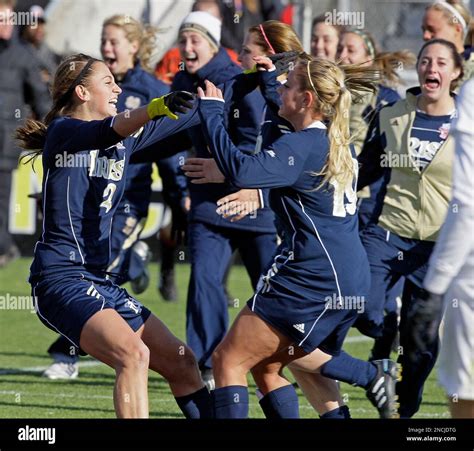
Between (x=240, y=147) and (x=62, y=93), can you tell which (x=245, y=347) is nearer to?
(x=62, y=93)

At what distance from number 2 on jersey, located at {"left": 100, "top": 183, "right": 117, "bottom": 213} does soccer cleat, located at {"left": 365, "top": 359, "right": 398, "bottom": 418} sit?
1.68 meters

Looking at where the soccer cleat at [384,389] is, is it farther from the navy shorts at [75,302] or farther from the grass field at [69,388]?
the navy shorts at [75,302]

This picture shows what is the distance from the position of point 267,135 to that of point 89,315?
157 cm

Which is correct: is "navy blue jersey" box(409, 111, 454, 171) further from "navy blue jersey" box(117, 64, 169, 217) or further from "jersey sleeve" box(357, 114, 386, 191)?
"navy blue jersey" box(117, 64, 169, 217)

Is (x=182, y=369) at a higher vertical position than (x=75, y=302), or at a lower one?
lower

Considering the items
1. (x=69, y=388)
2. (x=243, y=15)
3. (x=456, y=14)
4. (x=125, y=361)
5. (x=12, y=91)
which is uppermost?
(x=243, y=15)

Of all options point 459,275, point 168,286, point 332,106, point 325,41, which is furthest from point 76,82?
point 168,286

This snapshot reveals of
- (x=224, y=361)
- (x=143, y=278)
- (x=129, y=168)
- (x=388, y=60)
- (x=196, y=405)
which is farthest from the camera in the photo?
(x=143, y=278)

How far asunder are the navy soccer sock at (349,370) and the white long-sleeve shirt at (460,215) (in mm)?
1533

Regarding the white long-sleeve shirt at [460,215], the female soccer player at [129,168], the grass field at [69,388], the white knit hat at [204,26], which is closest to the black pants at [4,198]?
the grass field at [69,388]

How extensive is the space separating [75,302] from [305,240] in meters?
1.11

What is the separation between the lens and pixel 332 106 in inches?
223

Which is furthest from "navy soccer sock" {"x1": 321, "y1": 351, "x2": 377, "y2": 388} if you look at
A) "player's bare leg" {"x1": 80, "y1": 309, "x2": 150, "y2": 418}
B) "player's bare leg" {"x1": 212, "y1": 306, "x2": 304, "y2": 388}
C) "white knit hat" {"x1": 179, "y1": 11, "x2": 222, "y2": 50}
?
"white knit hat" {"x1": 179, "y1": 11, "x2": 222, "y2": 50}
